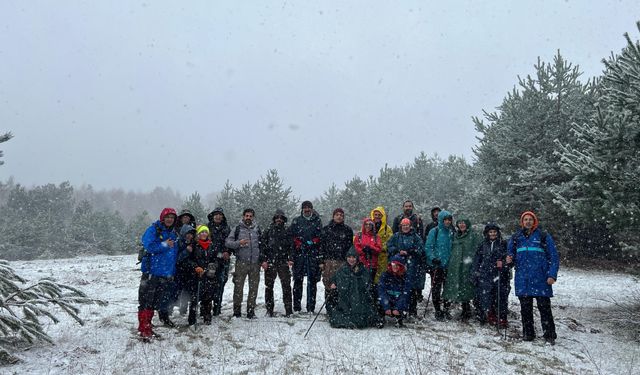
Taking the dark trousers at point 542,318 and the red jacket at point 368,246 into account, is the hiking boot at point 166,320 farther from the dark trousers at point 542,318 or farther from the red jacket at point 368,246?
the dark trousers at point 542,318

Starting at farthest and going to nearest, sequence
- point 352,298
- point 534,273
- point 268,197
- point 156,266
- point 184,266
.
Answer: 1. point 268,197
2. point 352,298
3. point 184,266
4. point 534,273
5. point 156,266

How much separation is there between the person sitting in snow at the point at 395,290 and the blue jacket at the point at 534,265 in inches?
73.8

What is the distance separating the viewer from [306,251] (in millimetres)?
8625

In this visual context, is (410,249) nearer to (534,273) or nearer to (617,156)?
(534,273)

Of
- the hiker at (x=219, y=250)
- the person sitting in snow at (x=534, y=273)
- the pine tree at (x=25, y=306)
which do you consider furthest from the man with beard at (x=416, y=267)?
the pine tree at (x=25, y=306)

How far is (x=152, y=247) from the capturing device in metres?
6.87

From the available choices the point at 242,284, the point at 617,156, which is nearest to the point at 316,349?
the point at 242,284

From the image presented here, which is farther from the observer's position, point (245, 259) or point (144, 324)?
Result: point (245, 259)

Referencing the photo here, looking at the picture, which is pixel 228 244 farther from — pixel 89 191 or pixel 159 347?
pixel 89 191

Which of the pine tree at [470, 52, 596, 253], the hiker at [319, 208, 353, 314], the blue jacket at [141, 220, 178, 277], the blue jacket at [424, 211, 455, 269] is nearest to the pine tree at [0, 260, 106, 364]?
the blue jacket at [141, 220, 178, 277]

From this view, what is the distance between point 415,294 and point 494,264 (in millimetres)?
1599

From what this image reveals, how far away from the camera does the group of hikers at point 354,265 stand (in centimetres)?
710

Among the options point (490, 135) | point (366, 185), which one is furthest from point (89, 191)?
point (490, 135)

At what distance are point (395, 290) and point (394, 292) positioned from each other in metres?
0.04
